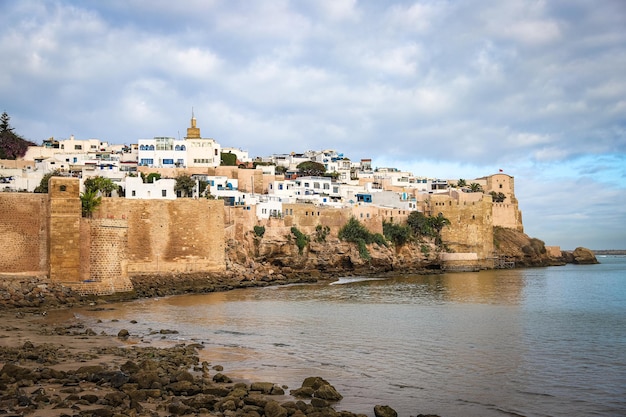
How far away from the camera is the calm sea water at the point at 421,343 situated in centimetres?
1173

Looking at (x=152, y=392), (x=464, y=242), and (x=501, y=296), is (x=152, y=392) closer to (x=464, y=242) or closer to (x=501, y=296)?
(x=501, y=296)

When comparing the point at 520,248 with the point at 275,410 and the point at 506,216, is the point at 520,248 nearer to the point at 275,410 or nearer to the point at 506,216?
the point at 506,216

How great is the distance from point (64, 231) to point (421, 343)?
1381 centimetres

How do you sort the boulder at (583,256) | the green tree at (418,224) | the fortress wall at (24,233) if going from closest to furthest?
the fortress wall at (24,233)
the green tree at (418,224)
the boulder at (583,256)

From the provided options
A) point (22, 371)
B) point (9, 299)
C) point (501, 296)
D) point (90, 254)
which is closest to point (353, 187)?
point (501, 296)

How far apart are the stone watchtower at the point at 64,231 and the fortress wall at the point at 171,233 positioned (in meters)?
6.23

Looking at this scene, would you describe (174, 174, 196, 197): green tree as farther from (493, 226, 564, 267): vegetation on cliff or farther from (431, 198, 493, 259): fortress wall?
(493, 226, 564, 267): vegetation on cliff

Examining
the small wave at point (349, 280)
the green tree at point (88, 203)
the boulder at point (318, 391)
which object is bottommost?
the boulder at point (318, 391)

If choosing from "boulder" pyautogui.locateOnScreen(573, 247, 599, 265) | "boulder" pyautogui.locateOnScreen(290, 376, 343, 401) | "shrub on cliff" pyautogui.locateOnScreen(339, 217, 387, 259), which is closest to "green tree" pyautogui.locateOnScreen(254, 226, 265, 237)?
"shrub on cliff" pyautogui.locateOnScreen(339, 217, 387, 259)

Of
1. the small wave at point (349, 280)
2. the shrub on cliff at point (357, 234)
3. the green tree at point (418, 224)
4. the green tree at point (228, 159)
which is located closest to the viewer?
the small wave at point (349, 280)

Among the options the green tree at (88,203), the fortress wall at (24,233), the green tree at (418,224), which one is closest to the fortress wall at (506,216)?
the green tree at (418,224)

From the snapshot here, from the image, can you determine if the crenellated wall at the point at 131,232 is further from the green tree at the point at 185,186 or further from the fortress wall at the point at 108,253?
the green tree at the point at 185,186

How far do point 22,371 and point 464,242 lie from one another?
149 feet

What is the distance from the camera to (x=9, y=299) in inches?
860
